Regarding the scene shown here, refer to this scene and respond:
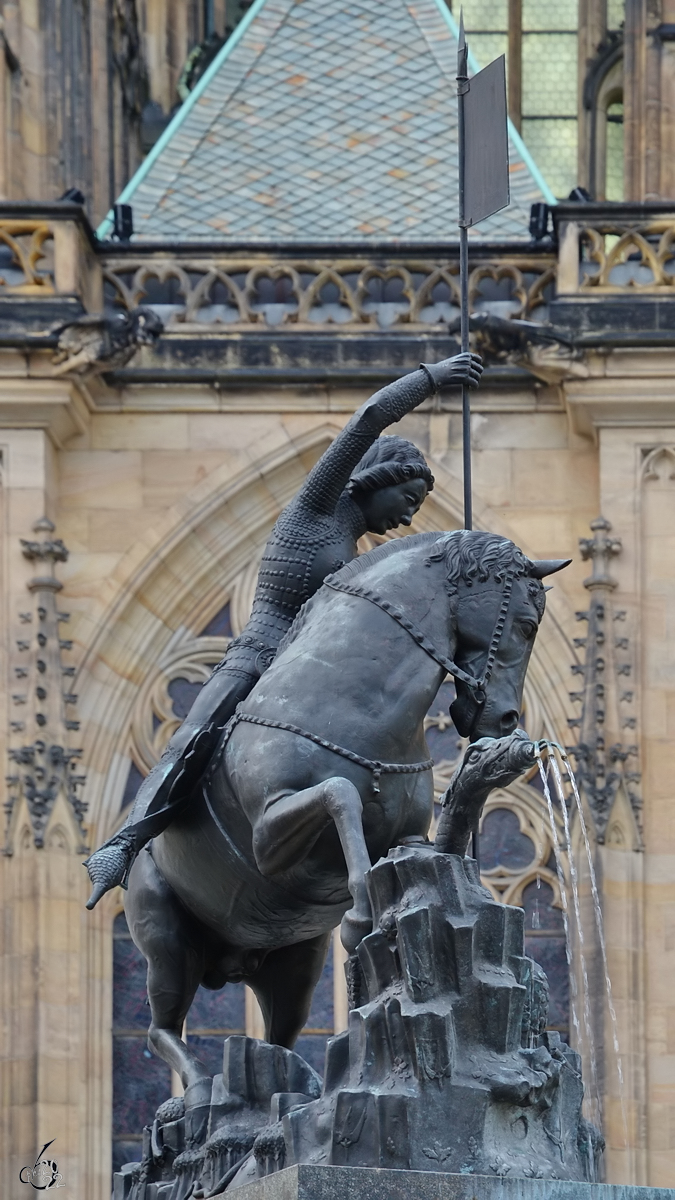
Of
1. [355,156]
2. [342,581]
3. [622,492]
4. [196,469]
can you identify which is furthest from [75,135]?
[342,581]

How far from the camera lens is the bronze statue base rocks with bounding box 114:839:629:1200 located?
7.04 meters

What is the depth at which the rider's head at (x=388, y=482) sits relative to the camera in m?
8.36

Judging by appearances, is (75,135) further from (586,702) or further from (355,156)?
(586,702)

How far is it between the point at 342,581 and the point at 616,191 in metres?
16.3

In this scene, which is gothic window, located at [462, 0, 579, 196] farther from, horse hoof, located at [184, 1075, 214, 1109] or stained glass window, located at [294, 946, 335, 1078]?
horse hoof, located at [184, 1075, 214, 1109]

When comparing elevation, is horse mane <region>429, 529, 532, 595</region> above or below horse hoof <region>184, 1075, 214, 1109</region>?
above

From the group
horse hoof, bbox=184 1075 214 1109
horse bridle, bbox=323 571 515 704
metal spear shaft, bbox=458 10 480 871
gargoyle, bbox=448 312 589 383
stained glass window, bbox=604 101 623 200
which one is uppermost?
stained glass window, bbox=604 101 623 200

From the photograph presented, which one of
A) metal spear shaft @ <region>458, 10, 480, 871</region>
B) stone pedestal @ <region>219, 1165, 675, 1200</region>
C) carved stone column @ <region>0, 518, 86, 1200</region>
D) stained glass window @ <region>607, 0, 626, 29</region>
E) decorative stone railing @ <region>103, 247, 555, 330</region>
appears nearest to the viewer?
stone pedestal @ <region>219, 1165, 675, 1200</region>

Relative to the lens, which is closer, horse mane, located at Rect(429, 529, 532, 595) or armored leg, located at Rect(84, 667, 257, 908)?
horse mane, located at Rect(429, 529, 532, 595)

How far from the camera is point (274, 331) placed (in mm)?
17703

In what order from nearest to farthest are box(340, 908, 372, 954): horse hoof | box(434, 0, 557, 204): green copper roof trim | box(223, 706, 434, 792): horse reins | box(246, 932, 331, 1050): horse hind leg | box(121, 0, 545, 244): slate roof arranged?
box(340, 908, 372, 954): horse hoof, box(223, 706, 434, 792): horse reins, box(246, 932, 331, 1050): horse hind leg, box(121, 0, 545, 244): slate roof, box(434, 0, 557, 204): green copper roof trim

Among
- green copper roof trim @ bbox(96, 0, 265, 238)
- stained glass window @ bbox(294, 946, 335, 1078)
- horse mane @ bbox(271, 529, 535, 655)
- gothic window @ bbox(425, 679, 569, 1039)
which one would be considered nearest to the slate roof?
green copper roof trim @ bbox(96, 0, 265, 238)

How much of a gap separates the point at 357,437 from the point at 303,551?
33 centimetres

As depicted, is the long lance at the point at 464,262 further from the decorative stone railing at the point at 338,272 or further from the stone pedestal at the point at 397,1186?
the decorative stone railing at the point at 338,272
